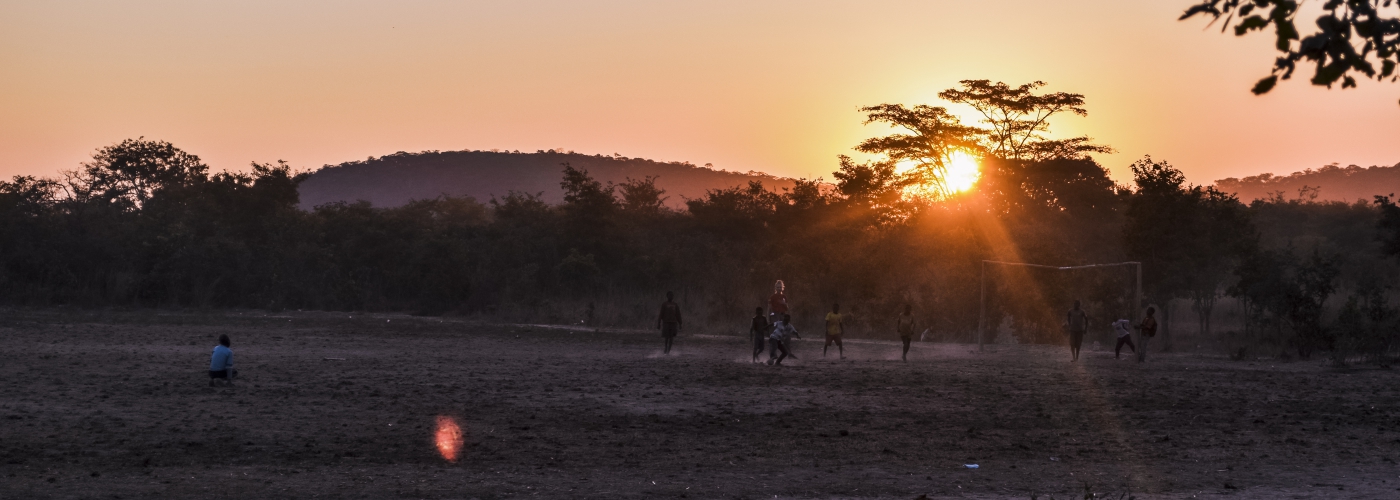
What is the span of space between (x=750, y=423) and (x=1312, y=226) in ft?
208

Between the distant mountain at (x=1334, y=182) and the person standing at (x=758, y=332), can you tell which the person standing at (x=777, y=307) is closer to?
the person standing at (x=758, y=332)

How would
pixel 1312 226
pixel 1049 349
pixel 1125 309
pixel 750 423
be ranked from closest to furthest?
1. pixel 750 423
2. pixel 1049 349
3. pixel 1125 309
4. pixel 1312 226

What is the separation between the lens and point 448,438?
1283cm

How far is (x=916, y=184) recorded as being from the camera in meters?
51.8

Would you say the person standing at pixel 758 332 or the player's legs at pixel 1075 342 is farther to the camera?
the player's legs at pixel 1075 342

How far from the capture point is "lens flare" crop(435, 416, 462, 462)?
11.9 m

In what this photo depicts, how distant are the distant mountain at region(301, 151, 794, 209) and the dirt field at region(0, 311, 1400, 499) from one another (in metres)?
130

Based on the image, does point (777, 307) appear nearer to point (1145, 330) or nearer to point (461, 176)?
point (1145, 330)

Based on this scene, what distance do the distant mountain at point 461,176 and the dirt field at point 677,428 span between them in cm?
13049

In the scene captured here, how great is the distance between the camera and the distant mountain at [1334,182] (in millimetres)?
146000

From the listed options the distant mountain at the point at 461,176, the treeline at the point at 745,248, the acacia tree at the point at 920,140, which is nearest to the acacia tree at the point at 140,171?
the treeline at the point at 745,248

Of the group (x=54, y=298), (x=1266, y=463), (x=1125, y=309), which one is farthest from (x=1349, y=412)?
(x=54, y=298)

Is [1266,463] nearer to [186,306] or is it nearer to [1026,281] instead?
[1026,281]

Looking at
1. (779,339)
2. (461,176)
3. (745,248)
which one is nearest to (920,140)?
(745,248)
